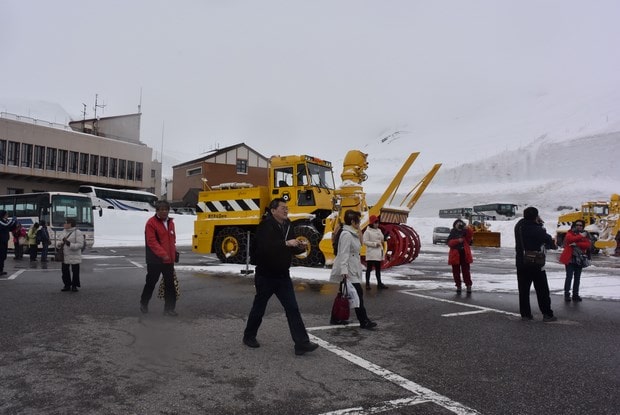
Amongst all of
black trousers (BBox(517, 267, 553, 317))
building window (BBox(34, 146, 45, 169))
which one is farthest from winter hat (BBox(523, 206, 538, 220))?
building window (BBox(34, 146, 45, 169))

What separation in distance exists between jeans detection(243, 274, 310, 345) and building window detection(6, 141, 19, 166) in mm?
46876

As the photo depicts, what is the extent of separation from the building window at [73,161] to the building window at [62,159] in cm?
49

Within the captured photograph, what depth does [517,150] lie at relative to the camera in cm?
10831

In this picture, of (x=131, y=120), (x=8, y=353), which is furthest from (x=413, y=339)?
(x=131, y=120)

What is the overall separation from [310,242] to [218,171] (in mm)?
42552

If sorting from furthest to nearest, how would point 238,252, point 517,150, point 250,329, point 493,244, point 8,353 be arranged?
1. point 517,150
2. point 493,244
3. point 238,252
4. point 250,329
5. point 8,353

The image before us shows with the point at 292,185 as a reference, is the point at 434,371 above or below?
below

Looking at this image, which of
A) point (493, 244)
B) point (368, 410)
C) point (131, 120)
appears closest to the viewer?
point (368, 410)

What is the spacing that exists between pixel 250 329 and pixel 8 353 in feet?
8.26

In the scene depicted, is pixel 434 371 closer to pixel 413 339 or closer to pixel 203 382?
pixel 413 339

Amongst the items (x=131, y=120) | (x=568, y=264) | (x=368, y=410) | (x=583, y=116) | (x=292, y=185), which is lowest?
(x=368, y=410)

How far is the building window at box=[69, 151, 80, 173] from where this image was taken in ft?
156

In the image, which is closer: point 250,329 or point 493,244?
point 250,329

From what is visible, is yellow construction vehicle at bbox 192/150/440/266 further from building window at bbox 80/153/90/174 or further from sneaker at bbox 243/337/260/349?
building window at bbox 80/153/90/174
